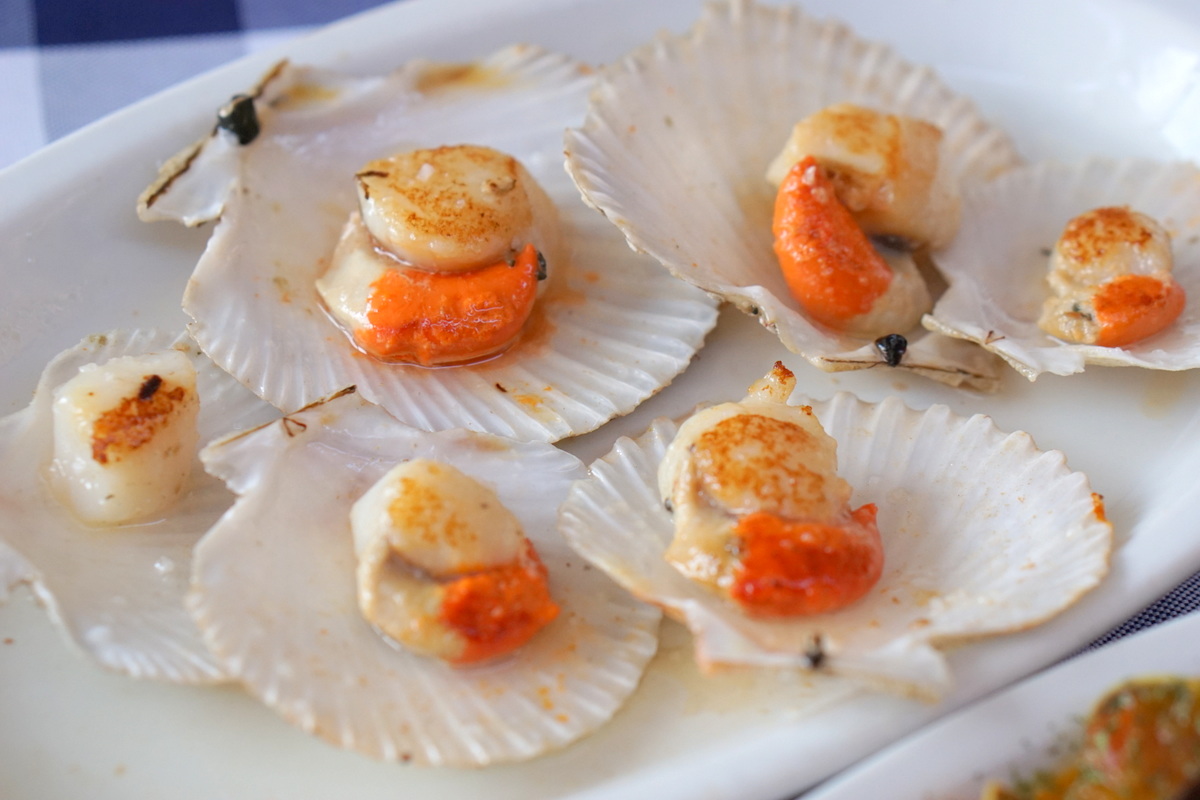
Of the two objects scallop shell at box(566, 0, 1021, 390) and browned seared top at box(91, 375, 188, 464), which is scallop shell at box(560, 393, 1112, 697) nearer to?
scallop shell at box(566, 0, 1021, 390)

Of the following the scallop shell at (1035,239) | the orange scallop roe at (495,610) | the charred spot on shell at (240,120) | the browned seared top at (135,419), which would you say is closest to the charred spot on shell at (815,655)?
the orange scallop roe at (495,610)

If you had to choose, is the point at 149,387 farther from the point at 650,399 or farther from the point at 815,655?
the point at 815,655

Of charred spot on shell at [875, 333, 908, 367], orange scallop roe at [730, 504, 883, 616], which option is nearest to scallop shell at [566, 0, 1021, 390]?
charred spot on shell at [875, 333, 908, 367]

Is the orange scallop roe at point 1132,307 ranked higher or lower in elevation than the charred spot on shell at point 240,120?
higher

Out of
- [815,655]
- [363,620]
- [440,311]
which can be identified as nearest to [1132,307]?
[815,655]

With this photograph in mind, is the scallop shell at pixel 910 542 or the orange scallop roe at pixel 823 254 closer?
the scallop shell at pixel 910 542

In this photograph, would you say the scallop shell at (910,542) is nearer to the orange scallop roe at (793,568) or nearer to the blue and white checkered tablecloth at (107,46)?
the orange scallop roe at (793,568)

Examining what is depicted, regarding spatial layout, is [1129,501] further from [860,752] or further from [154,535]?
[154,535]
